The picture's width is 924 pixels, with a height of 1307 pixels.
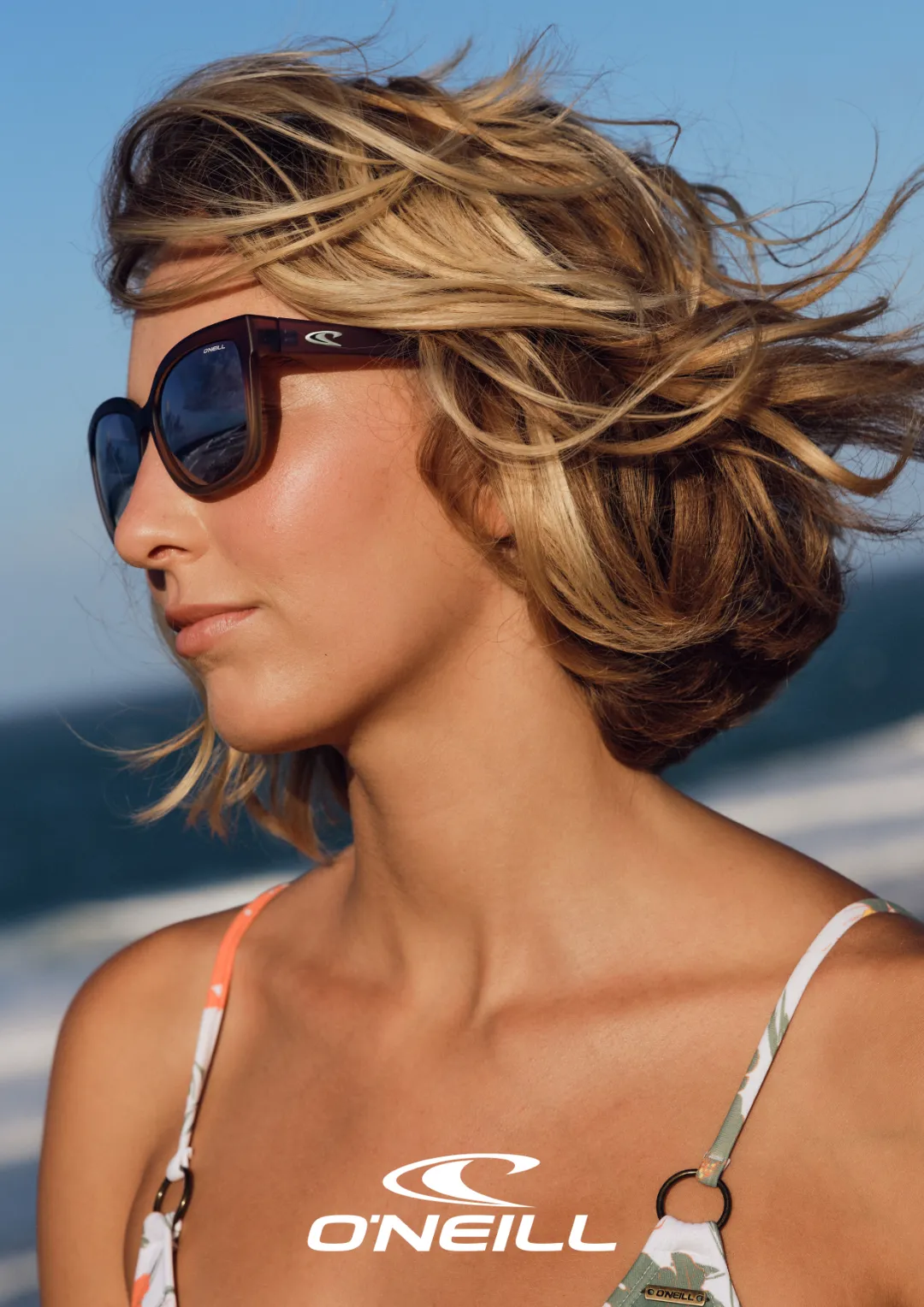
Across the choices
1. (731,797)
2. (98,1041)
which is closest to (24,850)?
(731,797)

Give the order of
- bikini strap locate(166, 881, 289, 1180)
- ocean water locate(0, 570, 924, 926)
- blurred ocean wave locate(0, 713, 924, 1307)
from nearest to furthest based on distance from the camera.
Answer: bikini strap locate(166, 881, 289, 1180)
blurred ocean wave locate(0, 713, 924, 1307)
ocean water locate(0, 570, 924, 926)

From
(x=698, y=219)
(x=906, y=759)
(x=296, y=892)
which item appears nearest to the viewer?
(x=698, y=219)

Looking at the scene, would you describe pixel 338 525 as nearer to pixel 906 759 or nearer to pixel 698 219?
pixel 698 219

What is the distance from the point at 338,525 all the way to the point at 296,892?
0.92 m

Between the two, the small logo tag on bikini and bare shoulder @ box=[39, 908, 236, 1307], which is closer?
the small logo tag on bikini

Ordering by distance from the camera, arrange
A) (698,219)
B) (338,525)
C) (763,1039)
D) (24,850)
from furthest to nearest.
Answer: (24,850) < (698,219) < (338,525) < (763,1039)

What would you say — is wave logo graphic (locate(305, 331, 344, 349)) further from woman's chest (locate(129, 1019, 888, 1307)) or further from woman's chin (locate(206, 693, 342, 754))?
woman's chest (locate(129, 1019, 888, 1307))

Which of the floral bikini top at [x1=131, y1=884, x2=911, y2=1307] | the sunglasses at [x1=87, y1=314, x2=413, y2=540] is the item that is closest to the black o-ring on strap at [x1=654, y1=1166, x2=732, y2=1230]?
the floral bikini top at [x1=131, y1=884, x2=911, y2=1307]

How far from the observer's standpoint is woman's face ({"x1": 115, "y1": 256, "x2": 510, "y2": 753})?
2064 mm

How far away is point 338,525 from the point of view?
2.05 m

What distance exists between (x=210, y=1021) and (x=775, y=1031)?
3.48ft

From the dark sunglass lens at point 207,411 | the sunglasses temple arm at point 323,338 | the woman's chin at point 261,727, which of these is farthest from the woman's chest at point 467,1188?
the sunglasses temple arm at point 323,338

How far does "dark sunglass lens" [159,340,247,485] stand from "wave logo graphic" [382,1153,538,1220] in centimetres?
107

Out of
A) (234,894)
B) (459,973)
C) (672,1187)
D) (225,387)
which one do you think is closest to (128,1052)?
(459,973)
